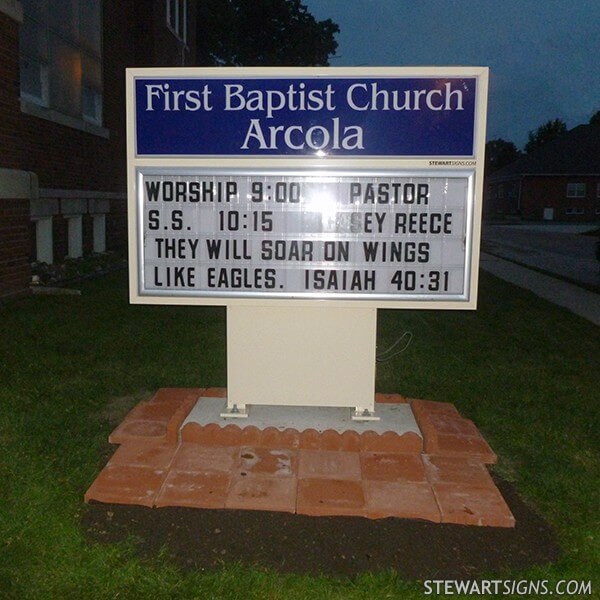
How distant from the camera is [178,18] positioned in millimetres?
23250

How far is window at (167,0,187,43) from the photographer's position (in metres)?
21.8

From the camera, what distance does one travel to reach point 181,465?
4488mm

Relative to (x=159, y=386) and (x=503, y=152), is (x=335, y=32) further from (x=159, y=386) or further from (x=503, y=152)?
(x=503, y=152)

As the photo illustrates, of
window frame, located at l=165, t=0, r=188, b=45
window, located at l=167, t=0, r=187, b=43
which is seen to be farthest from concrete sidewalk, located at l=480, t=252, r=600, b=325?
A: window, located at l=167, t=0, r=187, b=43

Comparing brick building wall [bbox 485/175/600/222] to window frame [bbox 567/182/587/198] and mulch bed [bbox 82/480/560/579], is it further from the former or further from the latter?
mulch bed [bbox 82/480/560/579]

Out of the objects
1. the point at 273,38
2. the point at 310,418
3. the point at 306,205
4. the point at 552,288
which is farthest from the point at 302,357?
the point at 273,38

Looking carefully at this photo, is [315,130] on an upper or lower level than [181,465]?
upper

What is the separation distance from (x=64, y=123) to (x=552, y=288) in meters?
11.0

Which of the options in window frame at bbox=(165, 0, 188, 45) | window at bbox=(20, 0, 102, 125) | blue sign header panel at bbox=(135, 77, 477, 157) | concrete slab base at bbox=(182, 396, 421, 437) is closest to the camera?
blue sign header panel at bbox=(135, 77, 477, 157)

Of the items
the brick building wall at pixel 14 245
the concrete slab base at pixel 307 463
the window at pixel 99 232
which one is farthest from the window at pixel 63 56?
the concrete slab base at pixel 307 463

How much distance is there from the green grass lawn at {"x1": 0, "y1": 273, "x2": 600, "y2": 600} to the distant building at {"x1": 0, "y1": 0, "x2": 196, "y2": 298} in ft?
6.00

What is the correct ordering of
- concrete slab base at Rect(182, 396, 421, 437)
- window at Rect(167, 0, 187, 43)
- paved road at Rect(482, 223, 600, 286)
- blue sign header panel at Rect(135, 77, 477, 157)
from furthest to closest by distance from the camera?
window at Rect(167, 0, 187, 43) → paved road at Rect(482, 223, 600, 286) → concrete slab base at Rect(182, 396, 421, 437) → blue sign header panel at Rect(135, 77, 477, 157)

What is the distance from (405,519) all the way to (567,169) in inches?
2673

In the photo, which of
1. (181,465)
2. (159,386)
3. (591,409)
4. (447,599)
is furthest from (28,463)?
(591,409)
